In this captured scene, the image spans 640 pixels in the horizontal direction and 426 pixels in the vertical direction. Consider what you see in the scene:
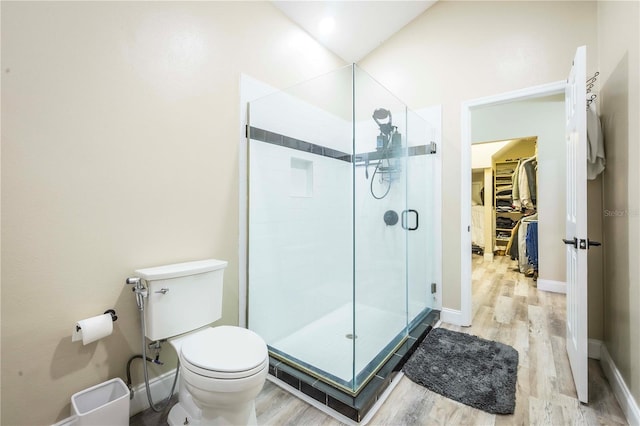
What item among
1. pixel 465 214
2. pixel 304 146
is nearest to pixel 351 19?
pixel 304 146

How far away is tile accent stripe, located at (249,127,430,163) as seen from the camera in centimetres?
200

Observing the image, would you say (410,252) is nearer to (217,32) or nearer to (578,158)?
(578,158)

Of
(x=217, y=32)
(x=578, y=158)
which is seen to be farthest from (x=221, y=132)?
(x=578, y=158)

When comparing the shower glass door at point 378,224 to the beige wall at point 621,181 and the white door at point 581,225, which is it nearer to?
the white door at point 581,225

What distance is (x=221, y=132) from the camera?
6.07 feet

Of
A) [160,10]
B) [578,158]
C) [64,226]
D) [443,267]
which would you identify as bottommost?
[443,267]

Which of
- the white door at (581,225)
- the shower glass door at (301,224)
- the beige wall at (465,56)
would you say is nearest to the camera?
the white door at (581,225)

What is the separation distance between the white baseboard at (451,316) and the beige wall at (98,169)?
1962mm

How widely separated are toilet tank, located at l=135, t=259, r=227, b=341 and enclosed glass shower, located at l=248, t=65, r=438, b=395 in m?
0.45

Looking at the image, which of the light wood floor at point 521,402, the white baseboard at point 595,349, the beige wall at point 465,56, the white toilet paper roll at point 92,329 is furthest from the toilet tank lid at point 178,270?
the white baseboard at point 595,349

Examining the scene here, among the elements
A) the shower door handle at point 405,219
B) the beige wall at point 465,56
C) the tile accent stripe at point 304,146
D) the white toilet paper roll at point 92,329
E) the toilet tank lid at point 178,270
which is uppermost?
the beige wall at point 465,56

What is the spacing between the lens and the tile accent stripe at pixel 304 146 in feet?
6.55

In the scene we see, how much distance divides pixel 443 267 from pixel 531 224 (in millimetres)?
2351

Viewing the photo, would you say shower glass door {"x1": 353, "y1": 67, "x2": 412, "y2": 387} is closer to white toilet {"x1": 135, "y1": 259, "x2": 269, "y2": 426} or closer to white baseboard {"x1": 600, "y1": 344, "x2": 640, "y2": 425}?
white toilet {"x1": 135, "y1": 259, "x2": 269, "y2": 426}
